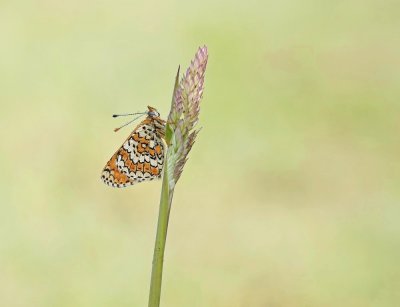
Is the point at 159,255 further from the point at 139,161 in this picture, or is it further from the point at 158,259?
the point at 139,161

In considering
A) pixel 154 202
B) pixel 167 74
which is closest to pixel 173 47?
pixel 167 74

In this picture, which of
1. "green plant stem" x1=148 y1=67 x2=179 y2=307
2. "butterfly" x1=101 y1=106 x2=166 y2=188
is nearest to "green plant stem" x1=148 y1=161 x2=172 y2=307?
"green plant stem" x1=148 y1=67 x2=179 y2=307

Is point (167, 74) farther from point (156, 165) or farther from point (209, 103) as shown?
point (156, 165)

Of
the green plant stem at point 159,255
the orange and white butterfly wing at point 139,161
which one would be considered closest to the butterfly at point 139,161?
the orange and white butterfly wing at point 139,161

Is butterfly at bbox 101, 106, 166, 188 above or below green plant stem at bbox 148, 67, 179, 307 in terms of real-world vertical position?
above

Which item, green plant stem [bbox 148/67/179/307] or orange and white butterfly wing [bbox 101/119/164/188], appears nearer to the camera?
green plant stem [bbox 148/67/179/307]

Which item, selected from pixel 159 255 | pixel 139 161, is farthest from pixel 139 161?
pixel 159 255

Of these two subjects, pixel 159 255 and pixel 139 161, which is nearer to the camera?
pixel 159 255

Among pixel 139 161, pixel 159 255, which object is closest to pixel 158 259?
pixel 159 255

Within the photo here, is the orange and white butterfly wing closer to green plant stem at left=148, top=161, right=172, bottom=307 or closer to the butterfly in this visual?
→ the butterfly
